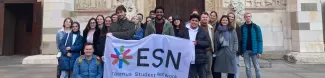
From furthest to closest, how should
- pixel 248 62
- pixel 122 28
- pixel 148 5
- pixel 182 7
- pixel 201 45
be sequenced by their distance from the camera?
pixel 182 7 → pixel 148 5 → pixel 248 62 → pixel 122 28 → pixel 201 45

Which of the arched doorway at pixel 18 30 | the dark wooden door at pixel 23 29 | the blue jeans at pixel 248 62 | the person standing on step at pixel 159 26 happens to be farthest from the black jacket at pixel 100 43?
the dark wooden door at pixel 23 29

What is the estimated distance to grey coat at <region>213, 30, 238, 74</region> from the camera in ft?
22.2

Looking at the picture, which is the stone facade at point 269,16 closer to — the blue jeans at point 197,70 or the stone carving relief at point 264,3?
the stone carving relief at point 264,3

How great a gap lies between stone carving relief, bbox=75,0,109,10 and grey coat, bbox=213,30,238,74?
8.55 m

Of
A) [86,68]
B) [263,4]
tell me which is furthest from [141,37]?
[263,4]

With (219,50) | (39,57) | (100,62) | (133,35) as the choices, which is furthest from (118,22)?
(39,57)

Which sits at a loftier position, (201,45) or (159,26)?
(159,26)

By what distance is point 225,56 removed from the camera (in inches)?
268

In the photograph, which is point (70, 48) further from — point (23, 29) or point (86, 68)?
point (23, 29)

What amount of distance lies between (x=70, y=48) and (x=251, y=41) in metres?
4.18

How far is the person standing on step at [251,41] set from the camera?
738cm

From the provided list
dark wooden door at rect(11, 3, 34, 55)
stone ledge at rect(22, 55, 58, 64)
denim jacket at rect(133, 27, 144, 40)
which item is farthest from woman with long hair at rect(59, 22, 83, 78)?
dark wooden door at rect(11, 3, 34, 55)

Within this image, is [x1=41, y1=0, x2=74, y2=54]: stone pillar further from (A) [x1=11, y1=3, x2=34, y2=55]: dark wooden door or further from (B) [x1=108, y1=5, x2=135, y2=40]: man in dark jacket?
(B) [x1=108, y1=5, x2=135, y2=40]: man in dark jacket

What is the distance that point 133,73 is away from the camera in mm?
6348
